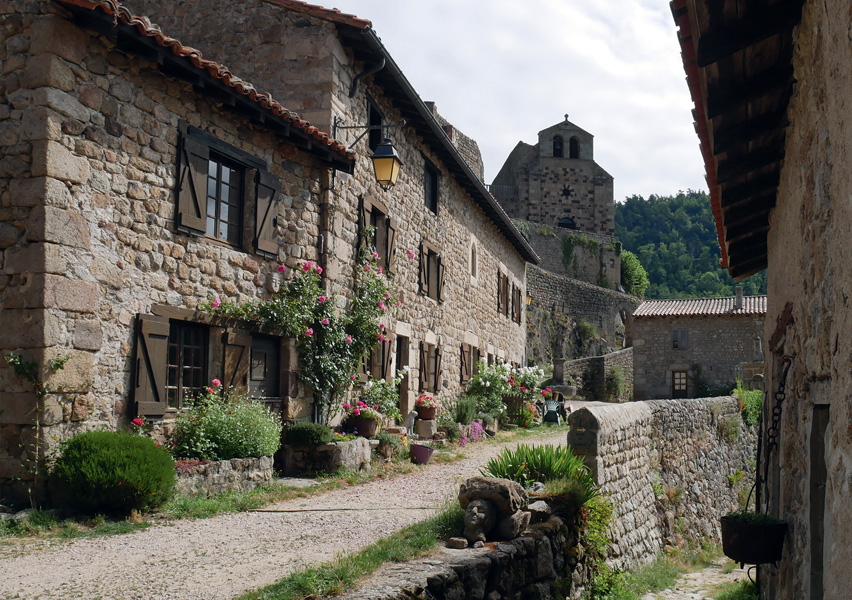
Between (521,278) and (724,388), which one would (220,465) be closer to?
(521,278)

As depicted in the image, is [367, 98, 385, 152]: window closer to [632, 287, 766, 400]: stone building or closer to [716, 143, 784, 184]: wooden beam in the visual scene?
[716, 143, 784, 184]: wooden beam

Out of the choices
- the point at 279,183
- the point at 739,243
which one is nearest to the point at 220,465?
the point at 279,183

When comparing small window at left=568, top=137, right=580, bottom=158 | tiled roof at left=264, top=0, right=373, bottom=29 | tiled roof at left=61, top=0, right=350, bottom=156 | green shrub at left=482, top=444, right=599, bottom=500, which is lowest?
green shrub at left=482, top=444, right=599, bottom=500

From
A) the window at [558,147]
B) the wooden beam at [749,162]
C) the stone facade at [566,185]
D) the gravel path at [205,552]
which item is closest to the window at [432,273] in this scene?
the gravel path at [205,552]

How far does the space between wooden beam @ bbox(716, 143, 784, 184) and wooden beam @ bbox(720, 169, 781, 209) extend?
337 mm

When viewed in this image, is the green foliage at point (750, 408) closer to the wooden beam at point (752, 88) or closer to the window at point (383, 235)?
the window at point (383, 235)

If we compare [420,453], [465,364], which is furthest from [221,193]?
[465,364]

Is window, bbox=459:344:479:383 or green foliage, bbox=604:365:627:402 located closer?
window, bbox=459:344:479:383

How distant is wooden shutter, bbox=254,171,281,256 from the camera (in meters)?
9.34

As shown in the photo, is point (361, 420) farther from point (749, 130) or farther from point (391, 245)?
point (749, 130)

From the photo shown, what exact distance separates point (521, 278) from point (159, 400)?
19303mm

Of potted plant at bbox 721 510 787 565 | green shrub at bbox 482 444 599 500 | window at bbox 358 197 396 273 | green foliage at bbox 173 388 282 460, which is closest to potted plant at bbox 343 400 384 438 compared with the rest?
green foliage at bbox 173 388 282 460

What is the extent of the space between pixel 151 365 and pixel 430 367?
7.89 m

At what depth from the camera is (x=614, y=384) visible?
95.9 feet
